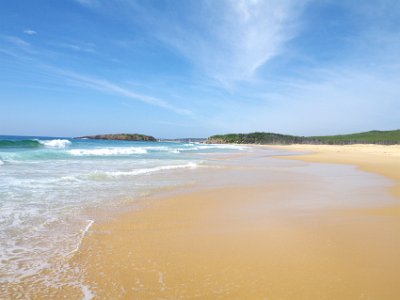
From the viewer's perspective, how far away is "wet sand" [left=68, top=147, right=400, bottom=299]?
3.28 m

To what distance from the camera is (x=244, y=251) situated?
4.34 meters

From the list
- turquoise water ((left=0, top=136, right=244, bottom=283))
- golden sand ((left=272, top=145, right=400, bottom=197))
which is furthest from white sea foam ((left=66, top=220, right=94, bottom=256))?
golden sand ((left=272, top=145, right=400, bottom=197))

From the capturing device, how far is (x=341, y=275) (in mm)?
3568

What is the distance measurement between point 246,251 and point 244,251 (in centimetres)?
3

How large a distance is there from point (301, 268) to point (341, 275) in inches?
17.4

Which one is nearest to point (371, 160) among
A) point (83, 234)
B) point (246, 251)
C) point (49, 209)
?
point (246, 251)

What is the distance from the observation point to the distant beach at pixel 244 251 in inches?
129

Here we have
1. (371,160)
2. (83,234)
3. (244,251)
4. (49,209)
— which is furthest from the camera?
(371,160)

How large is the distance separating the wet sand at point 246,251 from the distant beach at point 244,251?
1 cm

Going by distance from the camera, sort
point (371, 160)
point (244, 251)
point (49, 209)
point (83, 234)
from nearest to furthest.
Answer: point (244, 251) → point (83, 234) → point (49, 209) → point (371, 160)

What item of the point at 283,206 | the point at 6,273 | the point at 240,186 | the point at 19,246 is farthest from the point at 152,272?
the point at 240,186

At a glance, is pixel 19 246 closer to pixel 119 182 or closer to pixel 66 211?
pixel 66 211

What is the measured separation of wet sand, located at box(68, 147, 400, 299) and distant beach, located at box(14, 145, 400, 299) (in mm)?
12

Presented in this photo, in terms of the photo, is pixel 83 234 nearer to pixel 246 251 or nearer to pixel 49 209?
pixel 49 209
